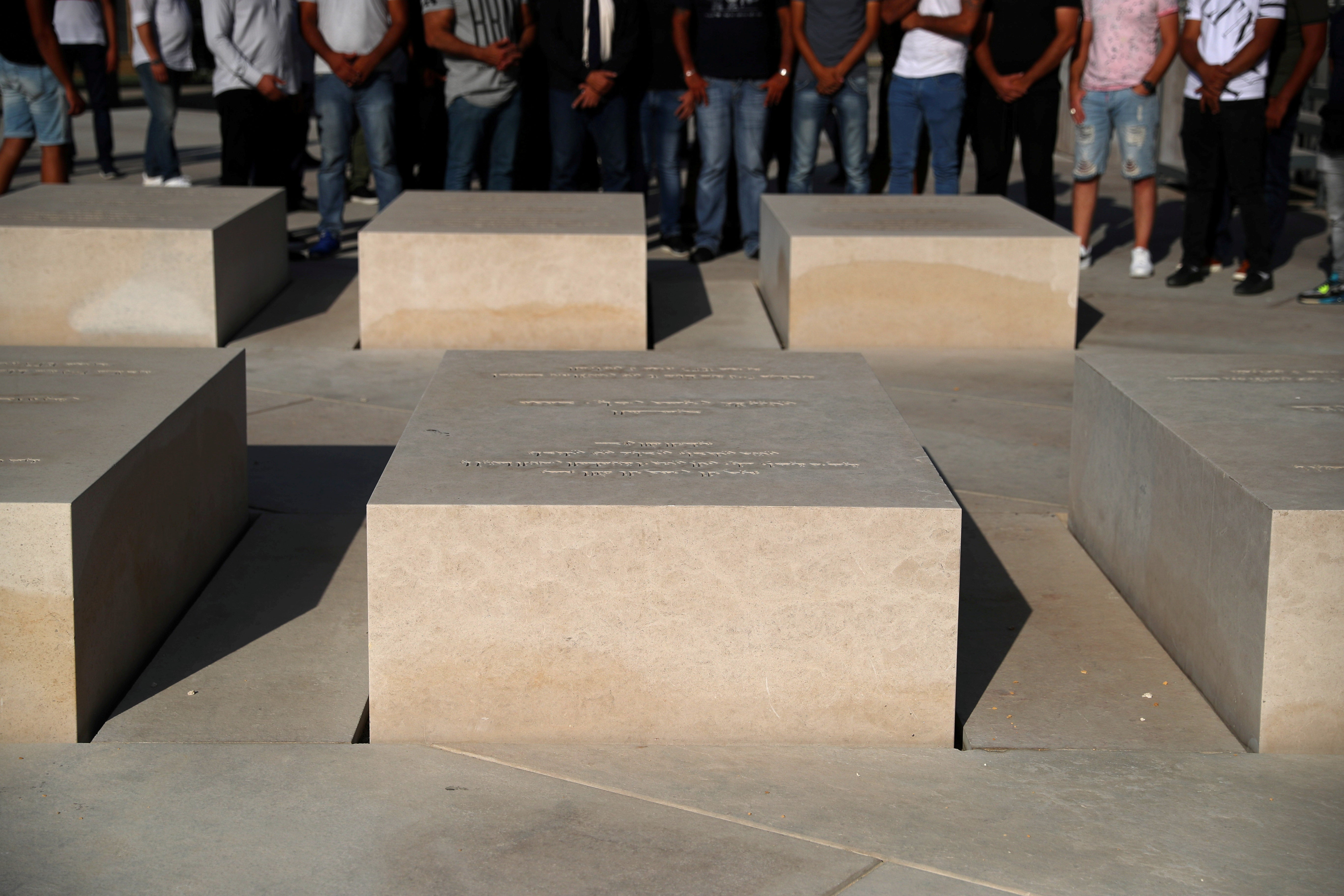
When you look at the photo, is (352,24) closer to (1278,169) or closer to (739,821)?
(1278,169)

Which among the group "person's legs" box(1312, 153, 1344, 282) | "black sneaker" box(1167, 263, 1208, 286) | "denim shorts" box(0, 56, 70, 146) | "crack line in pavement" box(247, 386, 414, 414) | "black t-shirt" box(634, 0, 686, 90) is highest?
"black t-shirt" box(634, 0, 686, 90)

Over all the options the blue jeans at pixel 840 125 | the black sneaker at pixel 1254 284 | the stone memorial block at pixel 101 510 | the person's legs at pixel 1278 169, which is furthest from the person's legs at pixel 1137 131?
the stone memorial block at pixel 101 510

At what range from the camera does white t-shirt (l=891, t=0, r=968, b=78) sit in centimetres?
959

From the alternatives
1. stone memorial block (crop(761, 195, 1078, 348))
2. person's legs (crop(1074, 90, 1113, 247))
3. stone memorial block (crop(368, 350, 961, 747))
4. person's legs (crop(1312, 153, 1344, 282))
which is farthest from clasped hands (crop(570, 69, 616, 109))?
stone memorial block (crop(368, 350, 961, 747))

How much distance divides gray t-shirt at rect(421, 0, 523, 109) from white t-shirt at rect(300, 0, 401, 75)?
1.14 feet

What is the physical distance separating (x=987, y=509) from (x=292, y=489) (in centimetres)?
254

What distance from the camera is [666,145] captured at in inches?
399

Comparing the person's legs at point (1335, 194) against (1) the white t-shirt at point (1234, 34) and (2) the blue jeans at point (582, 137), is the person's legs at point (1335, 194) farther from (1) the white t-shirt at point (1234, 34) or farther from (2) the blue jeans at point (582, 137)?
(2) the blue jeans at point (582, 137)

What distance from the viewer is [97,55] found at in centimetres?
1273

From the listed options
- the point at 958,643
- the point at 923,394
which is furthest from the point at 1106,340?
the point at 958,643

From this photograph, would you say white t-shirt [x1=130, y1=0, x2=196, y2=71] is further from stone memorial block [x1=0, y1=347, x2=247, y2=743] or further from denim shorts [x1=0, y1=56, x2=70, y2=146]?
stone memorial block [x1=0, y1=347, x2=247, y2=743]

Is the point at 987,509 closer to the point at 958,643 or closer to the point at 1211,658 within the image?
the point at 958,643

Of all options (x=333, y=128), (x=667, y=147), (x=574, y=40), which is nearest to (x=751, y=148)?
(x=667, y=147)

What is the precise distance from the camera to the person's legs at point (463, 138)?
9.93 m
